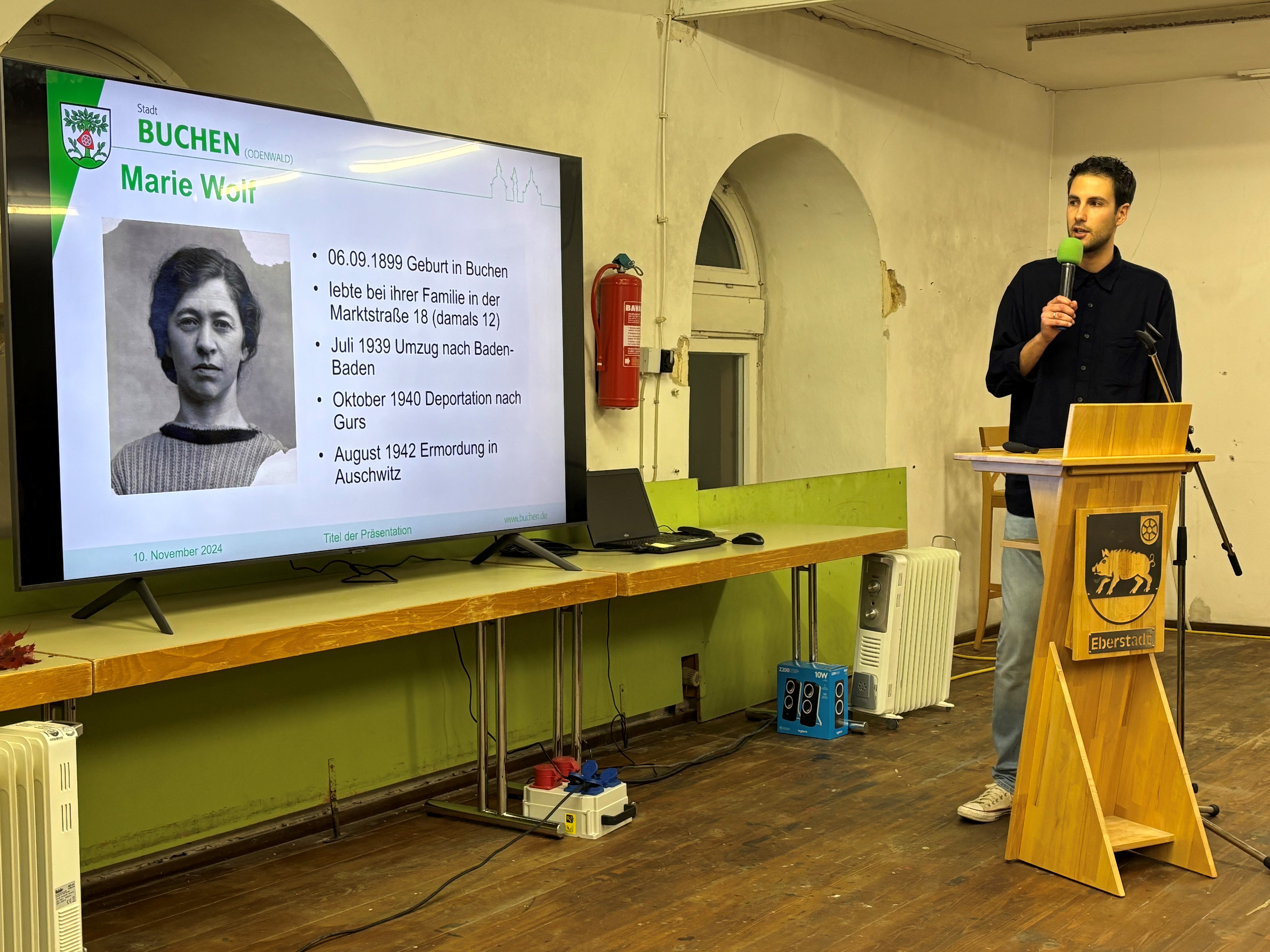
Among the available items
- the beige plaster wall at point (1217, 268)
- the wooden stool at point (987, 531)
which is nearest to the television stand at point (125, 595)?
the wooden stool at point (987, 531)

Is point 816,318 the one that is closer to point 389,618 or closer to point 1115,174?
point 1115,174

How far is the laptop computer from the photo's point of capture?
3951 mm

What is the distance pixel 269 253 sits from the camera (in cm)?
295

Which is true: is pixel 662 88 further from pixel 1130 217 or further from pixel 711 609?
pixel 1130 217

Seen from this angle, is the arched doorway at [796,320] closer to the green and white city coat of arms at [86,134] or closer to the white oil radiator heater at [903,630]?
the white oil radiator heater at [903,630]

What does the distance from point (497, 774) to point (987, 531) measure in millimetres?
3368

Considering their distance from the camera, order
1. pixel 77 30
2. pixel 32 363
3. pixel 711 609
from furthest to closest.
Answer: pixel 711 609 → pixel 77 30 → pixel 32 363

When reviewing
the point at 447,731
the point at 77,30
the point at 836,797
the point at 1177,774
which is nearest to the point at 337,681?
the point at 447,731

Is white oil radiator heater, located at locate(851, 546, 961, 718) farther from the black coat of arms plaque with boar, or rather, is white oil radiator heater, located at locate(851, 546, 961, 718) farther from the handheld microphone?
the handheld microphone

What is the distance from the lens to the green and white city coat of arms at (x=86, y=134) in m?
2.55

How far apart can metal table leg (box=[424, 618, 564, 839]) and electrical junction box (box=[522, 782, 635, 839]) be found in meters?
0.03

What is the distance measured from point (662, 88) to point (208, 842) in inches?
113

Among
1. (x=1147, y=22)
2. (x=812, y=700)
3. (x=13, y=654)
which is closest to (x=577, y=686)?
(x=812, y=700)

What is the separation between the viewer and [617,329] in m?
4.17
